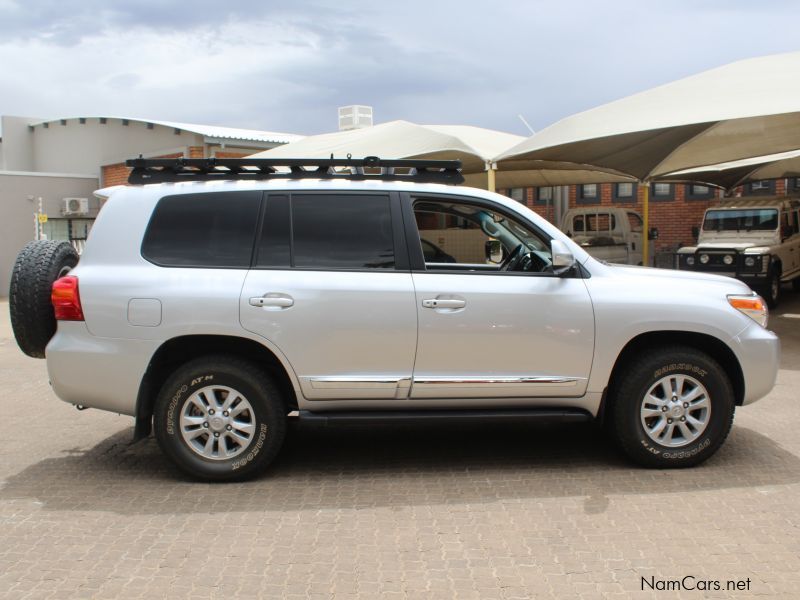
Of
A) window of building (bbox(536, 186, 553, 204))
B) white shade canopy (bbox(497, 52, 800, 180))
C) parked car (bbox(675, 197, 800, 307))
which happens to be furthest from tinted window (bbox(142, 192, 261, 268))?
window of building (bbox(536, 186, 553, 204))

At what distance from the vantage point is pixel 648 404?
503cm

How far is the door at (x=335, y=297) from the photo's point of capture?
15.7 feet

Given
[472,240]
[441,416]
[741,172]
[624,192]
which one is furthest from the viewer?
[624,192]

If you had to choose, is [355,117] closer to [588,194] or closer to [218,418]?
[588,194]

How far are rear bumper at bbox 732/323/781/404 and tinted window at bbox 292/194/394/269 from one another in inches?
92.3

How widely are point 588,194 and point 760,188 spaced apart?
4.84m

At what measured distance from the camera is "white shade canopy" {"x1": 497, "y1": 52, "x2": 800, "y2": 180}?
10.6m

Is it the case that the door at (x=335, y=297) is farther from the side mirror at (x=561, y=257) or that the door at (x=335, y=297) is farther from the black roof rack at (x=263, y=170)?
the side mirror at (x=561, y=257)

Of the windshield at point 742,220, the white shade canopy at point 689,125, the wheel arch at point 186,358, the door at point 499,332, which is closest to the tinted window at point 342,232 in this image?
the door at point 499,332

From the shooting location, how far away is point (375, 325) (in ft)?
15.8

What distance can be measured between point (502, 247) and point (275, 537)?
2635 mm

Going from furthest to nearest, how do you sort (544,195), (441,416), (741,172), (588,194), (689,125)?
(544,195) → (588,194) → (741,172) → (689,125) → (441,416)

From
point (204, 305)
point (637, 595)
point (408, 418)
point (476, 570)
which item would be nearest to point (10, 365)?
point (204, 305)

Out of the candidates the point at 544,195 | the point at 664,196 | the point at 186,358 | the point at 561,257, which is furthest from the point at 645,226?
the point at 186,358
